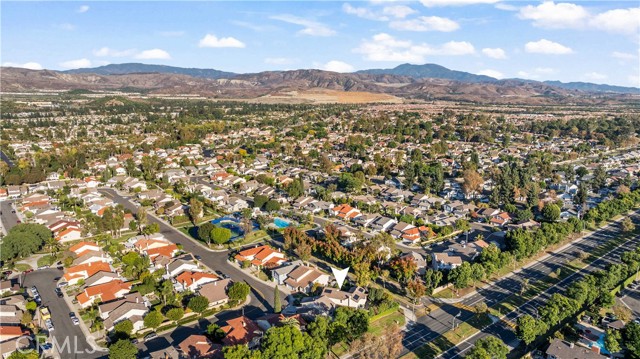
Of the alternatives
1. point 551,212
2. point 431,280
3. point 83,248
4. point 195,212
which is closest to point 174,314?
point 83,248

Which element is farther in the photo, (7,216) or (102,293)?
(7,216)

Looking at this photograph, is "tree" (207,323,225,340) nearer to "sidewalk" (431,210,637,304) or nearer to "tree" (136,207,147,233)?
"sidewalk" (431,210,637,304)

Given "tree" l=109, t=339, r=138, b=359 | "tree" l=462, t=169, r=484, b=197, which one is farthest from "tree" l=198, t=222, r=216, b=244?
"tree" l=462, t=169, r=484, b=197

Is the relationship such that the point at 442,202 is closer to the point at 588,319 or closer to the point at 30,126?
the point at 588,319

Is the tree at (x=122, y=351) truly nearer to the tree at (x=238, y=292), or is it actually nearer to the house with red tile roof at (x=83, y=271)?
the tree at (x=238, y=292)

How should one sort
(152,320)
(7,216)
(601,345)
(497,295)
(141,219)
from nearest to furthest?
(601,345)
(152,320)
(497,295)
(141,219)
(7,216)

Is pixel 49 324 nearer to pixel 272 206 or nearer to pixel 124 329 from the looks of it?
pixel 124 329

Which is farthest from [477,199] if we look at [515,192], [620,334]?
[620,334]
